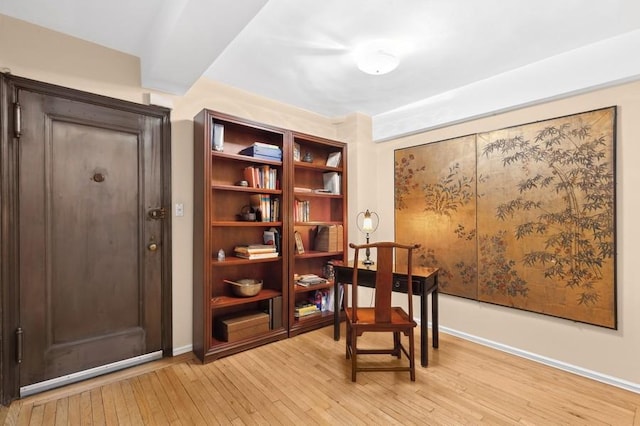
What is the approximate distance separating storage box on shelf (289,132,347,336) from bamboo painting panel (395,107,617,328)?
2.63 ft

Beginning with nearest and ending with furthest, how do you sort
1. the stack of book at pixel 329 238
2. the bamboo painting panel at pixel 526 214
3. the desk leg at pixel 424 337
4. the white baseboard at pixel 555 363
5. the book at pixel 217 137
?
the white baseboard at pixel 555 363 → the bamboo painting panel at pixel 526 214 → the desk leg at pixel 424 337 → the book at pixel 217 137 → the stack of book at pixel 329 238

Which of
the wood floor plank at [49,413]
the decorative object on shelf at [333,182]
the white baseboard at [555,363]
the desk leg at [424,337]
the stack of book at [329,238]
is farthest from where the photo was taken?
the decorative object on shelf at [333,182]

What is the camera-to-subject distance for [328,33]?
201 cm

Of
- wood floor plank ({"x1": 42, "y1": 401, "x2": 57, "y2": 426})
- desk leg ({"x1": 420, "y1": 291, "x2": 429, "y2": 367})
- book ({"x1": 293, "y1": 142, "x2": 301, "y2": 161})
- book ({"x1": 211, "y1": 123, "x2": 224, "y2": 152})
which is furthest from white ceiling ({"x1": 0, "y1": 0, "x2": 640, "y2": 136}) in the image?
wood floor plank ({"x1": 42, "y1": 401, "x2": 57, "y2": 426})

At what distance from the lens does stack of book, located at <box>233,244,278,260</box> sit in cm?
266

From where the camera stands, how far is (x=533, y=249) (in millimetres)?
2463

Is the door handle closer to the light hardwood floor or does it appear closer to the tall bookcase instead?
the tall bookcase

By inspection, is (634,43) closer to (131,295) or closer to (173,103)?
(173,103)

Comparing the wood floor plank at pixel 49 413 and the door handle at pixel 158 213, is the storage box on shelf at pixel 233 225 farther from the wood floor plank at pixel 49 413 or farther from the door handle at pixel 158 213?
the wood floor plank at pixel 49 413

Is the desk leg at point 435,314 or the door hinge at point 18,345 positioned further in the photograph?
the desk leg at point 435,314

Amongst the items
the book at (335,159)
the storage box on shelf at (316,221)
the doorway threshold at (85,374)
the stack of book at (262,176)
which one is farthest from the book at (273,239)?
the doorway threshold at (85,374)

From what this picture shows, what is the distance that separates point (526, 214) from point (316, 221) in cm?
197

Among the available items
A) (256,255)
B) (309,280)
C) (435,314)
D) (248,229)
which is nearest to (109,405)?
(256,255)

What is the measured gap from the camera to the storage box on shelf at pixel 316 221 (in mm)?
3096
